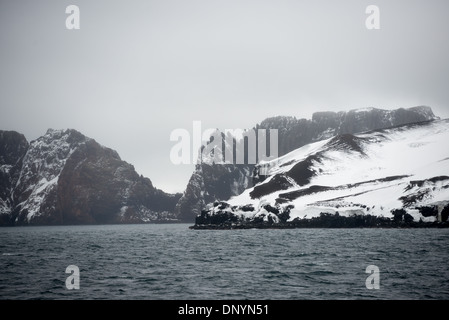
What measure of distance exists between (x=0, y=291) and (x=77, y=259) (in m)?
29.1

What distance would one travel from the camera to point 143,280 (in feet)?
166

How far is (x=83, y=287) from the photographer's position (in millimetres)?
46250
